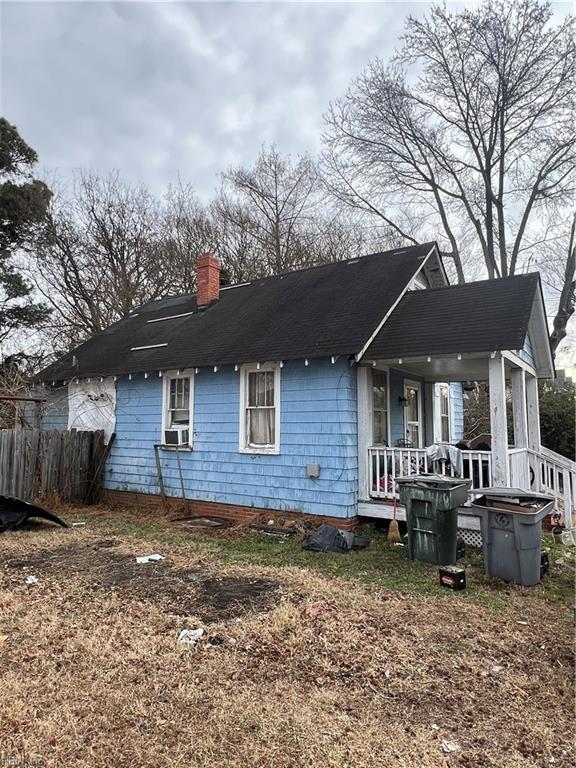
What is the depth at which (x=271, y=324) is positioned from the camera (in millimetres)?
9641

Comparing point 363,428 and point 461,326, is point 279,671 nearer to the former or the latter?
point 363,428

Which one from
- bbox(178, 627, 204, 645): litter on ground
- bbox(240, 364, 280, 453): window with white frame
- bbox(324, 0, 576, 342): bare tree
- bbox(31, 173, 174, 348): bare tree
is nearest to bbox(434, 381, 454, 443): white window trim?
bbox(240, 364, 280, 453): window with white frame

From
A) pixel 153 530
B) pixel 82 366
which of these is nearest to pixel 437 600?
pixel 153 530

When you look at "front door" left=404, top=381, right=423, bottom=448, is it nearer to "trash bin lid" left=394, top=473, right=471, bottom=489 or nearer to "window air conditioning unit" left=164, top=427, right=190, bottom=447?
"trash bin lid" left=394, top=473, right=471, bottom=489

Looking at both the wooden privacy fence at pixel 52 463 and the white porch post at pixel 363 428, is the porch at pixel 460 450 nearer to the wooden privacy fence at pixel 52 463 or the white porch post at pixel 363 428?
the white porch post at pixel 363 428

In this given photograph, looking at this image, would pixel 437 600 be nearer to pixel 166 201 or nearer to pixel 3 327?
pixel 3 327

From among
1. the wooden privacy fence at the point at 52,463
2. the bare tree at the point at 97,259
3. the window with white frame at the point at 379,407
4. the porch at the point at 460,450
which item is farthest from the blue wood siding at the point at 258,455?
the bare tree at the point at 97,259

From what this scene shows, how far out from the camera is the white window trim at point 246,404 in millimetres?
8531

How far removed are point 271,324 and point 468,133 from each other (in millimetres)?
14188

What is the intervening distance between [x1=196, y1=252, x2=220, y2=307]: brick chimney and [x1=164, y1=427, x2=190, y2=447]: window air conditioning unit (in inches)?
169

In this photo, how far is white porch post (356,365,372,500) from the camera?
782 cm

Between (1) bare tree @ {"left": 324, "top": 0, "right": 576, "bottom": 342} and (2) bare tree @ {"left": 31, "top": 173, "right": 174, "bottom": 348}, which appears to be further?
(2) bare tree @ {"left": 31, "top": 173, "right": 174, "bottom": 348}

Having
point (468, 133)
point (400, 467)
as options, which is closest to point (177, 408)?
point (400, 467)

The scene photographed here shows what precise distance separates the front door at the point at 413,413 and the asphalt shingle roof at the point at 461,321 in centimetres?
214
